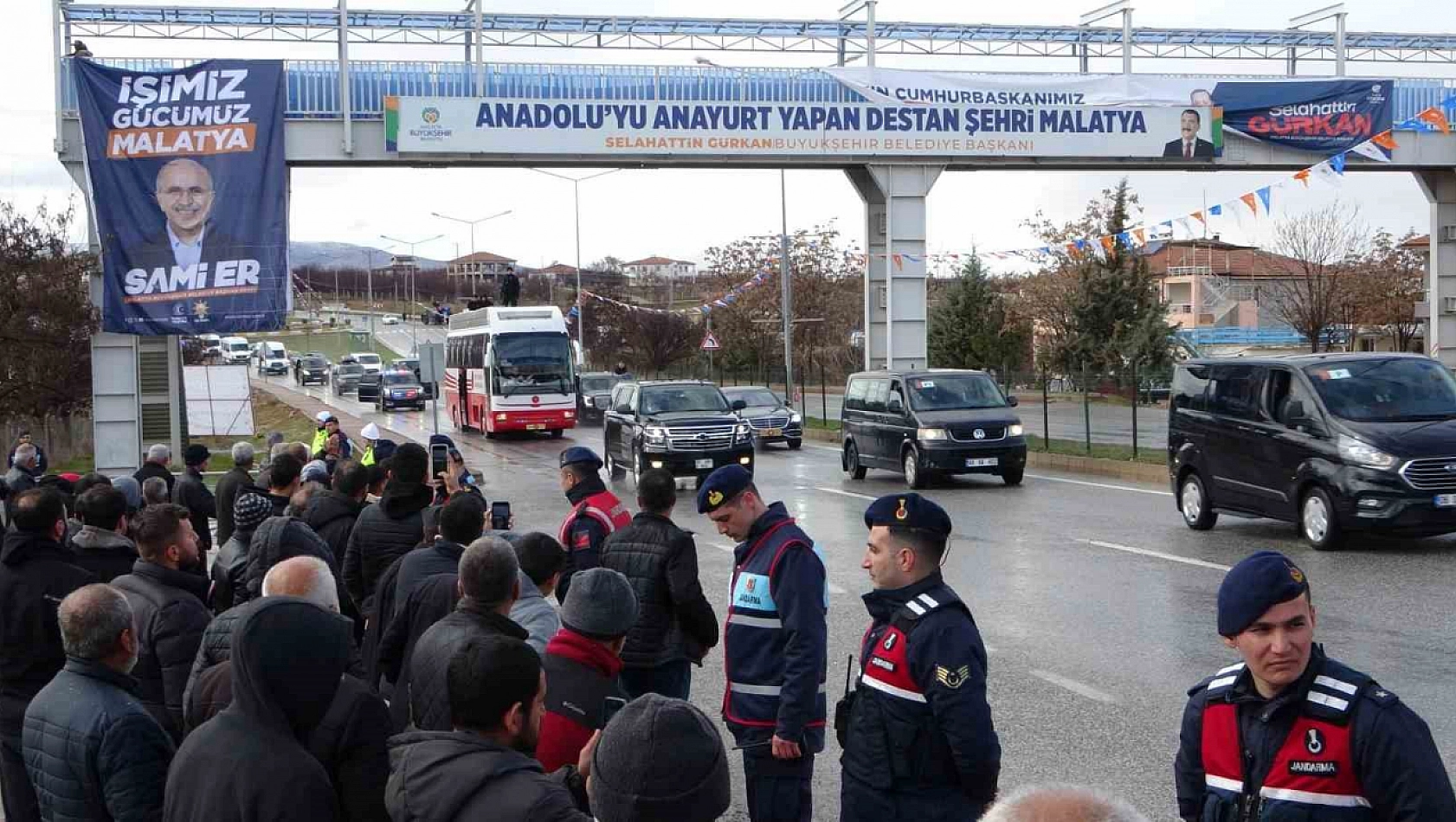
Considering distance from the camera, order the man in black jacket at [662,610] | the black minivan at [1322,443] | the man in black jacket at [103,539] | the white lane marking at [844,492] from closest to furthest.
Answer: the man in black jacket at [662,610], the man in black jacket at [103,539], the black minivan at [1322,443], the white lane marking at [844,492]

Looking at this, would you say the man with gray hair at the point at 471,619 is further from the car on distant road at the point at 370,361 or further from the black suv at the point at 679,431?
the car on distant road at the point at 370,361

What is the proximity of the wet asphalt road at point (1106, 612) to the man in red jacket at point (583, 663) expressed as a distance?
2637mm

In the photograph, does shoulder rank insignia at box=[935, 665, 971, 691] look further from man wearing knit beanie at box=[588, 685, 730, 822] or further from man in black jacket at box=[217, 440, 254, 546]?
man in black jacket at box=[217, 440, 254, 546]

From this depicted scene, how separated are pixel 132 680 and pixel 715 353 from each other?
63.9 meters

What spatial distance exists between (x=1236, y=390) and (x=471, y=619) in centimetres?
1297

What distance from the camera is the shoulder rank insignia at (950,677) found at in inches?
166

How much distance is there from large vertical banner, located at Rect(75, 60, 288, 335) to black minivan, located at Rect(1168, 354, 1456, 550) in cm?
1779

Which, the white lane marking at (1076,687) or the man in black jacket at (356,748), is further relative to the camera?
the white lane marking at (1076,687)

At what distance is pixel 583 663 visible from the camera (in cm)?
452

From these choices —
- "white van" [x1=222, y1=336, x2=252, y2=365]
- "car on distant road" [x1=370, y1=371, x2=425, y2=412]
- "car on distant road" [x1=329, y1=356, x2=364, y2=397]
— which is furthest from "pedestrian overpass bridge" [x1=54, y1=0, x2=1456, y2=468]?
"white van" [x1=222, y1=336, x2=252, y2=365]

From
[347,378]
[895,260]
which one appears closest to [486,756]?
[895,260]

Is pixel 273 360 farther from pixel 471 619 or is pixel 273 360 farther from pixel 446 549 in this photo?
pixel 471 619

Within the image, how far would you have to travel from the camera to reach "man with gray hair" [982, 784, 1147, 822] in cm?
189

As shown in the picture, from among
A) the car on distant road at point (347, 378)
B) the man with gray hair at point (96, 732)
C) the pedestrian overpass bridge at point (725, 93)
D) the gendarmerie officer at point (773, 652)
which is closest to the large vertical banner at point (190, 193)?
the pedestrian overpass bridge at point (725, 93)
